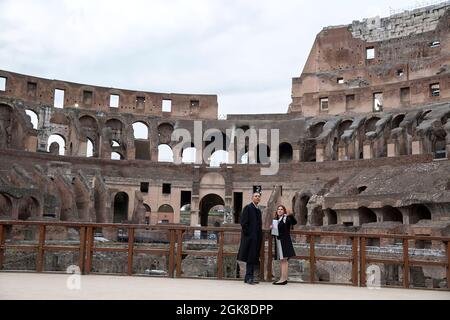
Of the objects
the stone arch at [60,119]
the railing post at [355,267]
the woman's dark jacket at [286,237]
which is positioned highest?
the stone arch at [60,119]

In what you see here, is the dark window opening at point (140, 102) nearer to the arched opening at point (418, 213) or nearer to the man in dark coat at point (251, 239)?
the arched opening at point (418, 213)

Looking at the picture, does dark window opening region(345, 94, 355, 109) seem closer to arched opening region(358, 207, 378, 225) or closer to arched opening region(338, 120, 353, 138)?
arched opening region(338, 120, 353, 138)

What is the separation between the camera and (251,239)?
10.1 metres

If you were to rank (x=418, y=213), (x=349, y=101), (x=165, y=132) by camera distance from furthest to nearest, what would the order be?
(x=165, y=132), (x=349, y=101), (x=418, y=213)

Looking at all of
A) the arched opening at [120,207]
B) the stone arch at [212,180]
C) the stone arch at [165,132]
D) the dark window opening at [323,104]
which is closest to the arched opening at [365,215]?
the stone arch at [212,180]

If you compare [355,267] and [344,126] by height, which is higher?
[344,126]

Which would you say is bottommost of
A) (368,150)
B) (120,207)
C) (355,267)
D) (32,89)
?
(355,267)

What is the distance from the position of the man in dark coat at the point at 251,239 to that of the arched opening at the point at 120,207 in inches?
1353

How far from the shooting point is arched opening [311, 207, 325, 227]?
108ft

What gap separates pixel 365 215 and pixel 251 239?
2106cm

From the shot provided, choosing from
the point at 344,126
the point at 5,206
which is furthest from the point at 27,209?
the point at 344,126

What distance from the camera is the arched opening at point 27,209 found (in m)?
31.0

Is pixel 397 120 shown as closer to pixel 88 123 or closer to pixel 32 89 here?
pixel 88 123
